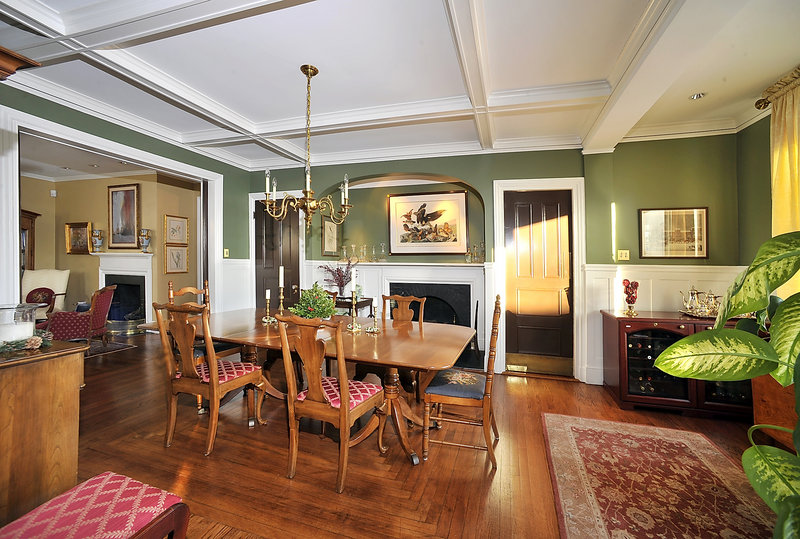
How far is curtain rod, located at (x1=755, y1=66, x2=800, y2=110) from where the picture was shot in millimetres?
2619

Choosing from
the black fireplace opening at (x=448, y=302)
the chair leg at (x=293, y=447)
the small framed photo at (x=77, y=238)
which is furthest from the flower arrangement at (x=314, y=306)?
the small framed photo at (x=77, y=238)

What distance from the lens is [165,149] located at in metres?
4.04


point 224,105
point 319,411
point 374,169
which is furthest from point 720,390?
point 224,105

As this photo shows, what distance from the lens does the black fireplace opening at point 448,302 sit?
4762 mm

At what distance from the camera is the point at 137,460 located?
235 centimetres

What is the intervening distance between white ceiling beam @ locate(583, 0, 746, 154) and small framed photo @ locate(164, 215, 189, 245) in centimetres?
662

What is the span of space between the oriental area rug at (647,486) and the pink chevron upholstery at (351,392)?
1.19m

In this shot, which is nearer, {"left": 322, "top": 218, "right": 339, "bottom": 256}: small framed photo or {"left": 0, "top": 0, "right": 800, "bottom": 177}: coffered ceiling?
{"left": 0, "top": 0, "right": 800, "bottom": 177}: coffered ceiling

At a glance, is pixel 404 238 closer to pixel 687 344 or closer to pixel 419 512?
pixel 419 512

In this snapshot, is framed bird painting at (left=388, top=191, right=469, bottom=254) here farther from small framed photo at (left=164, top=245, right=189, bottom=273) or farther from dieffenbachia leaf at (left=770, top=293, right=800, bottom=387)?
dieffenbachia leaf at (left=770, top=293, right=800, bottom=387)

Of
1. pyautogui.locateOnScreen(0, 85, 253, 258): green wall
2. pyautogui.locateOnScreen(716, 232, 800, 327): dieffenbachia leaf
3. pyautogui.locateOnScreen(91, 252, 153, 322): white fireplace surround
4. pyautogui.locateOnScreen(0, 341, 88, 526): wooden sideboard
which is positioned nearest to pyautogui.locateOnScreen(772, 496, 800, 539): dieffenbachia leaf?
pyautogui.locateOnScreen(716, 232, 800, 327): dieffenbachia leaf

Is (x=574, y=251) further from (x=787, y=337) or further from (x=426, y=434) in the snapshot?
(x=787, y=337)

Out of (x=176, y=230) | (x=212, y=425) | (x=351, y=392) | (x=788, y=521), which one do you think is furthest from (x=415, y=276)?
(x=176, y=230)

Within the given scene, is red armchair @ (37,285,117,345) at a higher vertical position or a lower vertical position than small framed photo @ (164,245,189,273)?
lower
